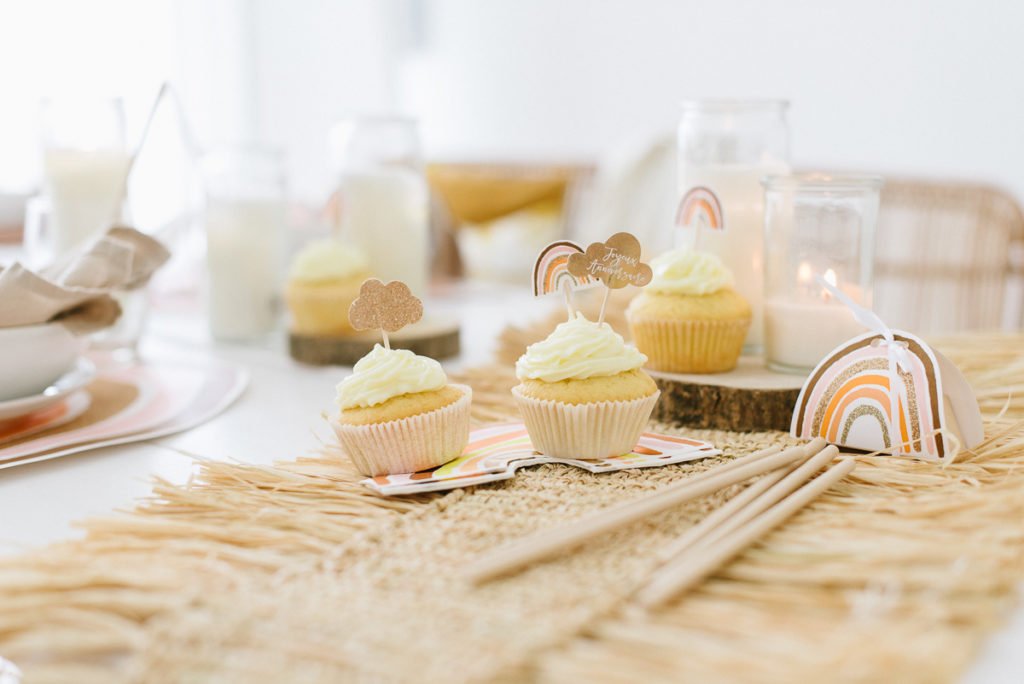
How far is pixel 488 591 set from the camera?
55 cm

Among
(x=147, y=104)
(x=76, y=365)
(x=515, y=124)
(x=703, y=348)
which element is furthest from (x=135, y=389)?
(x=515, y=124)

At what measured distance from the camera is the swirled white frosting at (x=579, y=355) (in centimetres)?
79

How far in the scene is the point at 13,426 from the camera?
0.94 metres

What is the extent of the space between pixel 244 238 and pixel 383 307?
0.68m

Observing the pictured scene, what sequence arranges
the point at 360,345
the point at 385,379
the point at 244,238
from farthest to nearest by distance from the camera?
the point at 244,238 → the point at 360,345 → the point at 385,379

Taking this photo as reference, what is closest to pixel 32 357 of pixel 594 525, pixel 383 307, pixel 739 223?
pixel 383 307

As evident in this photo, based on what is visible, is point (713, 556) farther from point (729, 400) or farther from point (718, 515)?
point (729, 400)

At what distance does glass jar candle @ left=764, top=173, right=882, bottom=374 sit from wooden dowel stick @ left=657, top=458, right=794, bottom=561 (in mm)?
247

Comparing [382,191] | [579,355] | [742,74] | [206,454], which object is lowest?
[206,454]

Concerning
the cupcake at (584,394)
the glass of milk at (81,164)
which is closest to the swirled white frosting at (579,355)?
the cupcake at (584,394)

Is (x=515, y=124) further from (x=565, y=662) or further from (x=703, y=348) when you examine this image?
(x=565, y=662)

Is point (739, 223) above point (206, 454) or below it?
above

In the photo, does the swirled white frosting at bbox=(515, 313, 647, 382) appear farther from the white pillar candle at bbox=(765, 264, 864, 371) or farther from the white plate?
the white plate

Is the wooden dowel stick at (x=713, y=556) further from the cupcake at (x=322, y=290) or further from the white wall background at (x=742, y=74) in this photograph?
the white wall background at (x=742, y=74)
